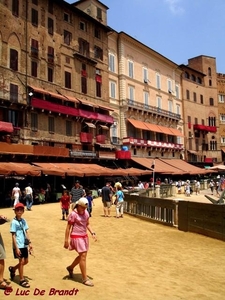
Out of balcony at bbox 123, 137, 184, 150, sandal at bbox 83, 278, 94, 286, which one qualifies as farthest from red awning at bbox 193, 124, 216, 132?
sandal at bbox 83, 278, 94, 286

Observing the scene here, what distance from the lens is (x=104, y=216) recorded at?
55.5ft

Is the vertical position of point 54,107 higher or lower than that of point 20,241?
higher

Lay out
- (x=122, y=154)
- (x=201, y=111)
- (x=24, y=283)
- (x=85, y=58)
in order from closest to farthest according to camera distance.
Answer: (x=24, y=283) < (x=85, y=58) < (x=122, y=154) < (x=201, y=111)

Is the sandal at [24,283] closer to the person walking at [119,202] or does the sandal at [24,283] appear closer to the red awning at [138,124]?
the person walking at [119,202]

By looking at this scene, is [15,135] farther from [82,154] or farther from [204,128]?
[204,128]

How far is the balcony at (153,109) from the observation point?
40.8m

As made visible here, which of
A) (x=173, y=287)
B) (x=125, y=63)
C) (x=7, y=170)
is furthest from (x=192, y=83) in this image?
(x=173, y=287)

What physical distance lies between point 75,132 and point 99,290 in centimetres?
2784

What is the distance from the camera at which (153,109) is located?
45.0 meters

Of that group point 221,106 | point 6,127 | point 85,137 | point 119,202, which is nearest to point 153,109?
point 85,137

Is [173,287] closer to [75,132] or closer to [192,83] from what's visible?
[75,132]

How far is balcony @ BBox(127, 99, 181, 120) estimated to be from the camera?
40838mm

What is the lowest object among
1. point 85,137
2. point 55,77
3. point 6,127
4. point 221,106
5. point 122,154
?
point 122,154

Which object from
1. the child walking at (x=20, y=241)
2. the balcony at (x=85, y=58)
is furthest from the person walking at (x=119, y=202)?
the balcony at (x=85, y=58)
